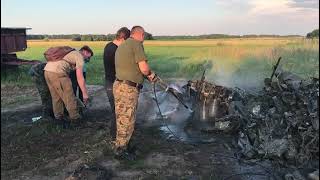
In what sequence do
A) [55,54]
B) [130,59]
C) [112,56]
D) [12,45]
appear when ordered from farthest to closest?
[12,45], [55,54], [112,56], [130,59]

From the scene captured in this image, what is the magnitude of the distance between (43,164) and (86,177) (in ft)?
3.44

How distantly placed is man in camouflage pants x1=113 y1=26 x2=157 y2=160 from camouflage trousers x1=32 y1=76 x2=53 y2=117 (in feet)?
9.00

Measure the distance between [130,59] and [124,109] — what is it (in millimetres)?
793

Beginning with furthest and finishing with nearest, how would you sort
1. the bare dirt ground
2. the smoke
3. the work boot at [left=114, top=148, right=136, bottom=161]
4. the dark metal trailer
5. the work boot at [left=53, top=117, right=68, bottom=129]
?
the dark metal trailer < the smoke < the work boot at [left=53, top=117, right=68, bottom=129] < the work boot at [left=114, top=148, right=136, bottom=161] < the bare dirt ground

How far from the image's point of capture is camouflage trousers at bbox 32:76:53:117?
9.15 m

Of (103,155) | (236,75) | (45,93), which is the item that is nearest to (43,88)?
(45,93)

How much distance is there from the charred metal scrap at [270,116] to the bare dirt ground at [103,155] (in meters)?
0.32

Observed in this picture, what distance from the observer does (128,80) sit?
6848 millimetres

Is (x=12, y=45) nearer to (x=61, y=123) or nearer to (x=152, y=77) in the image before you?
(x=61, y=123)

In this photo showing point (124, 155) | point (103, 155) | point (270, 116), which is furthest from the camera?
point (270, 116)

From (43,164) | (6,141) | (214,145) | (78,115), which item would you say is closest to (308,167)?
(214,145)

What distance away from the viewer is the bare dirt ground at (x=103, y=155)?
6298mm

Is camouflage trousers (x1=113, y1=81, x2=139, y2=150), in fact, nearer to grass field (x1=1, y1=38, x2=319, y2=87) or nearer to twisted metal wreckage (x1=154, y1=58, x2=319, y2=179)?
twisted metal wreckage (x1=154, y1=58, x2=319, y2=179)

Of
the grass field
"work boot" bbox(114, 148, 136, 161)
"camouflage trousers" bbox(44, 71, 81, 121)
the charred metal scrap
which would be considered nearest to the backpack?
"camouflage trousers" bbox(44, 71, 81, 121)
